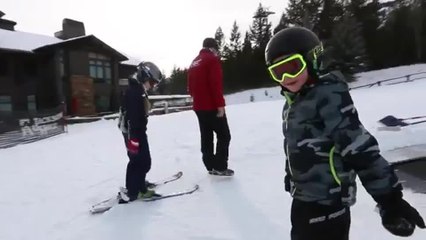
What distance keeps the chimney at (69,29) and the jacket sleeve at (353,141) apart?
122 feet

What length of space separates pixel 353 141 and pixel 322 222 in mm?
529

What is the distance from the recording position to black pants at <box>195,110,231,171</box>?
19.0ft

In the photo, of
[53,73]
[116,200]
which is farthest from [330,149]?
[53,73]

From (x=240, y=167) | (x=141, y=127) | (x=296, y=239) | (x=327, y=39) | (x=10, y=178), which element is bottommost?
(x=10, y=178)

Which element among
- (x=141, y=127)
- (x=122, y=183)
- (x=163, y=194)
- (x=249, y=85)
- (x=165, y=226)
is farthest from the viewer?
(x=249, y=85)

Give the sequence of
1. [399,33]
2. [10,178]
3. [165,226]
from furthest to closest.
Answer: [399,33] → [10,178] → [165,226]

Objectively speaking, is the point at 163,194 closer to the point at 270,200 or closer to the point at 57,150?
the point at 270,200

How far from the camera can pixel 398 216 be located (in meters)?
→ 1.83

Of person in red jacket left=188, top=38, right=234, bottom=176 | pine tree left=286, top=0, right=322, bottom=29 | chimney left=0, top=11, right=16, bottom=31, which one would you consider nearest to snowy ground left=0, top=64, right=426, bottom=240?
person in red jacket left=188, top=38, right=234, bottom=176

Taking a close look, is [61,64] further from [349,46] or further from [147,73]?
[349,46]

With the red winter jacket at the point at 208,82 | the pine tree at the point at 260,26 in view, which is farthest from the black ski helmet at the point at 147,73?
the pine tree at the point at 260,26

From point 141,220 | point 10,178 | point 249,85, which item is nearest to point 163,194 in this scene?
point 141,220

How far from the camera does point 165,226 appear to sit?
4262mm

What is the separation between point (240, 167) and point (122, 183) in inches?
80.5
